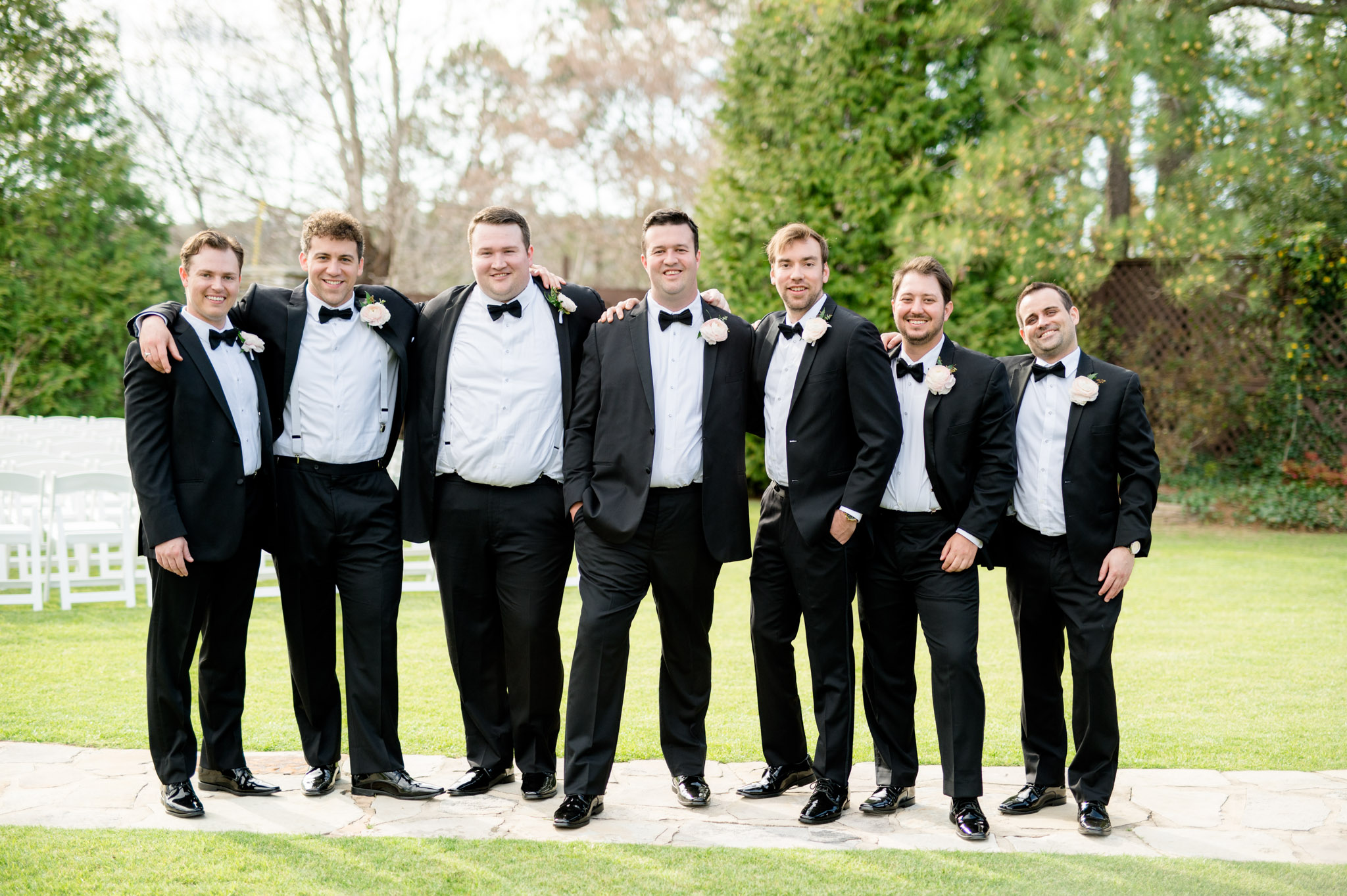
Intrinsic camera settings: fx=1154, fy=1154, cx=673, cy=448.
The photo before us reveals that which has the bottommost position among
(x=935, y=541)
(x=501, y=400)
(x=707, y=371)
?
(x=935, y=541)

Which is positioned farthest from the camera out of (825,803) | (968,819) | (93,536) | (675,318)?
(93,536)

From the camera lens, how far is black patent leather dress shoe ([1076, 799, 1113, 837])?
3842 mm

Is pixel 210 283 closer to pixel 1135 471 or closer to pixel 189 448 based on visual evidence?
pixel 189 448

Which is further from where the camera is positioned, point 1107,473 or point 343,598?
point 343,598

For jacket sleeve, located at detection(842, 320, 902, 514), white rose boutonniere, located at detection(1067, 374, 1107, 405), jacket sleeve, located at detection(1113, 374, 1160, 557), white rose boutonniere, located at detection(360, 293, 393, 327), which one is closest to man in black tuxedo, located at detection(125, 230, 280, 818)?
white rose boutonniere, located at detection(360, 293, 393, 327)

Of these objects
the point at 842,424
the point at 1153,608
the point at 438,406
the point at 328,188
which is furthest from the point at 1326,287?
the point at 328,188

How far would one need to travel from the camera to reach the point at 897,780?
13.5 feet

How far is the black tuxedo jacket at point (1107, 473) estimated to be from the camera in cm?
397

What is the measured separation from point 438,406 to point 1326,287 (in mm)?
11509

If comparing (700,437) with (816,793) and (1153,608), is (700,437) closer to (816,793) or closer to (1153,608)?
(816,793)

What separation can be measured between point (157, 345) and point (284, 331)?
488mm

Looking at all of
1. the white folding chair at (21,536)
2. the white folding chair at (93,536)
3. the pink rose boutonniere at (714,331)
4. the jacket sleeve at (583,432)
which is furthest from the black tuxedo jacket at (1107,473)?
the white folding chair at (21,536)

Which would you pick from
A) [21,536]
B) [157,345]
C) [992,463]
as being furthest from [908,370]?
[21,536]

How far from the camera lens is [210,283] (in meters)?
4.11
